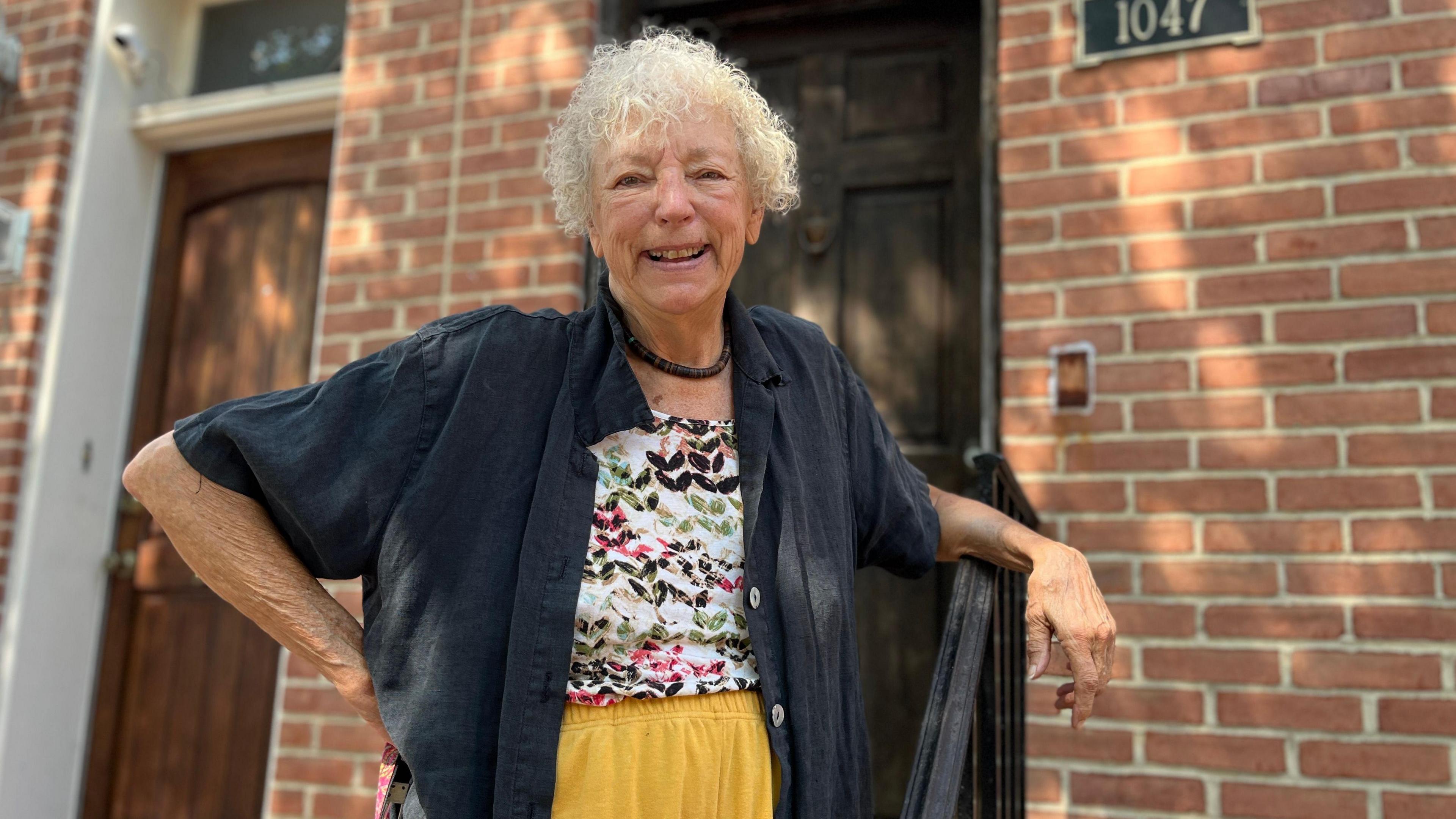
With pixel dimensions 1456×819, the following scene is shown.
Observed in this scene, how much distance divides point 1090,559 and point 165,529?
75.6 inches

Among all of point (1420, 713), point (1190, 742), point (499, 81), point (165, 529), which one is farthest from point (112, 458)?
point (1420, 713)

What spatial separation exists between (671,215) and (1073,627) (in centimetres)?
81

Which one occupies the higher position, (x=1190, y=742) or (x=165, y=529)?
(x=165, y=529)

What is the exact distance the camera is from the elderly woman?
Result: 4.54ft

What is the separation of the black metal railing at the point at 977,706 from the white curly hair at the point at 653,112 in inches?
24.5

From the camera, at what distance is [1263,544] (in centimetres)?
240

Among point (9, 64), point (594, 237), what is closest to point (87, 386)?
point (9, 64)

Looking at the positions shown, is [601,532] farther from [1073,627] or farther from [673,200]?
[1073,627]

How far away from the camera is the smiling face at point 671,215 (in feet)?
5.15

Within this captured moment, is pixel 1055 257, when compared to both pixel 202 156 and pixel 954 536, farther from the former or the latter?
pixel 202 156

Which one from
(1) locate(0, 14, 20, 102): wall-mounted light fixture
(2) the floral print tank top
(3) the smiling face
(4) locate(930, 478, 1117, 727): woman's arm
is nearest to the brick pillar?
(1) locate(0, 14, 20, 102): wall-mounted light fixture

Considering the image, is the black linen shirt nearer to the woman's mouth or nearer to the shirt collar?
the shirt collar

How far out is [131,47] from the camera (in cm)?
382

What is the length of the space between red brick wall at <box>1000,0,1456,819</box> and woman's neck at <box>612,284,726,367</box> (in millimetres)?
1206
